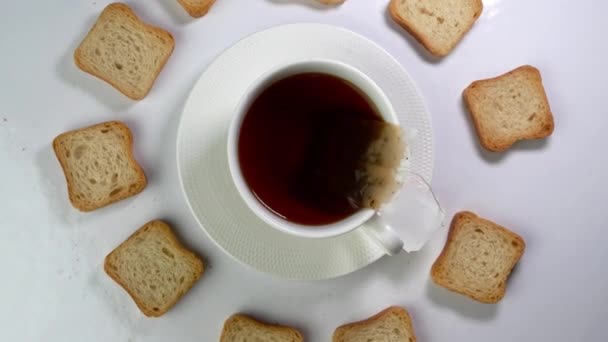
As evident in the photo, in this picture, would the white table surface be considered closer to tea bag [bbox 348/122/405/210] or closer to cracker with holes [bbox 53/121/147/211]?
cracker with holes [bbox 53/121/147/211]

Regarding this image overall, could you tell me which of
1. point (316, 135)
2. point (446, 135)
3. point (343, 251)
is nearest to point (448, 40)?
point (446, 135)

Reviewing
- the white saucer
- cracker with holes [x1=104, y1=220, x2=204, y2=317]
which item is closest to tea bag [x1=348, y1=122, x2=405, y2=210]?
the white saucer

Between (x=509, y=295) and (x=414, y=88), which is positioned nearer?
(x=414, y=88)

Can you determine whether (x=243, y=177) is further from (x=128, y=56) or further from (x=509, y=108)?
(x=509, y=108)

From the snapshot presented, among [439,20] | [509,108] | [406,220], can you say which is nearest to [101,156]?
[406,220]

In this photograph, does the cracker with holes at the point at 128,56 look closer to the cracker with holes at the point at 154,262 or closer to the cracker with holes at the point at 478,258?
the cracker with holes at the point at 154,262

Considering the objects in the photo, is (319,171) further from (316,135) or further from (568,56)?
(568,56)
